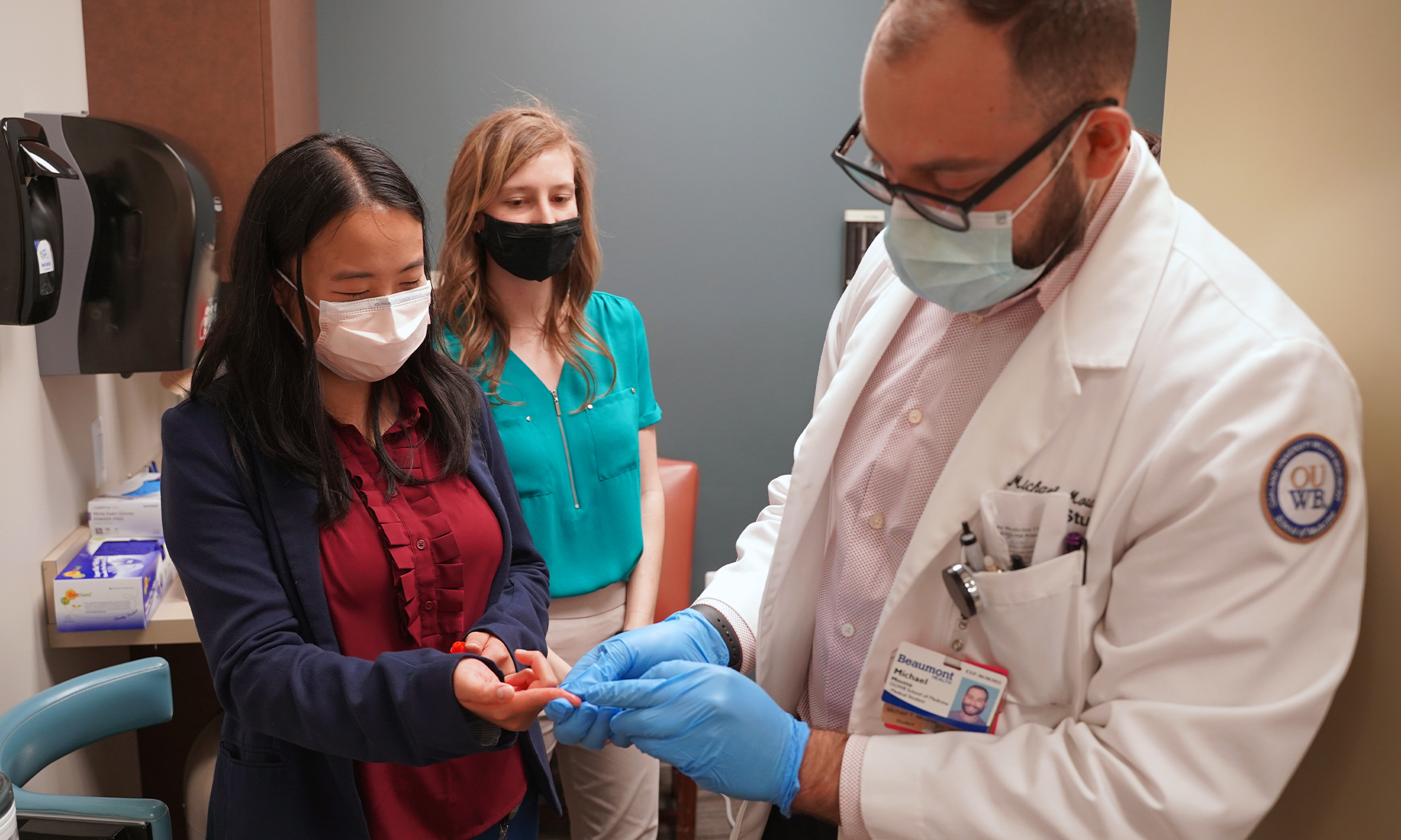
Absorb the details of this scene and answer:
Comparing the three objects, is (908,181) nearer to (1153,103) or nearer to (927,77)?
(927,77)

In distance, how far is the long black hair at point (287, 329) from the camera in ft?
4.31

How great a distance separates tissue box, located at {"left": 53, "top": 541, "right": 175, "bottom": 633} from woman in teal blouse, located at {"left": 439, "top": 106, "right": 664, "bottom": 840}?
844 mm

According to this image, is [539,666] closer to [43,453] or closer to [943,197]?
[943,197]

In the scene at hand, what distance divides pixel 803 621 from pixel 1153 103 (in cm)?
303

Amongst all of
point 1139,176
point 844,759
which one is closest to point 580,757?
point 844,759

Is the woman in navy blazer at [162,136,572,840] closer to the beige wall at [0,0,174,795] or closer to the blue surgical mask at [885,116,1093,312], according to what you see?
the blue surgical mask at [885,116,1093,312]

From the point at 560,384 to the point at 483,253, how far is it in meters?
0.35

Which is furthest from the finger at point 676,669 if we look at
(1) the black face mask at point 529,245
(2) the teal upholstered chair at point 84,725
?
(1) the black face mask at point 529,245

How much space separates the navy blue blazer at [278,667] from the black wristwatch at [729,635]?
31 cm

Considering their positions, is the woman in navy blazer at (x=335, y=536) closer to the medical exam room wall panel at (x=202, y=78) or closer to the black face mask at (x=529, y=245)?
the black face mask at (x=529, y=245)

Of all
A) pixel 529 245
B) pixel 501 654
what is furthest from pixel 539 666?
pixel 529 245

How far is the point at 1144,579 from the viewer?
95 cm

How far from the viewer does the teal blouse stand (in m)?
2.02

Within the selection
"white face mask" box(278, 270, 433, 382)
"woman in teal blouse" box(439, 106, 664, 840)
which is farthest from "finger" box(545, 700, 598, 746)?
"woman in teal blouse" box(439, 106, 664, 840)
